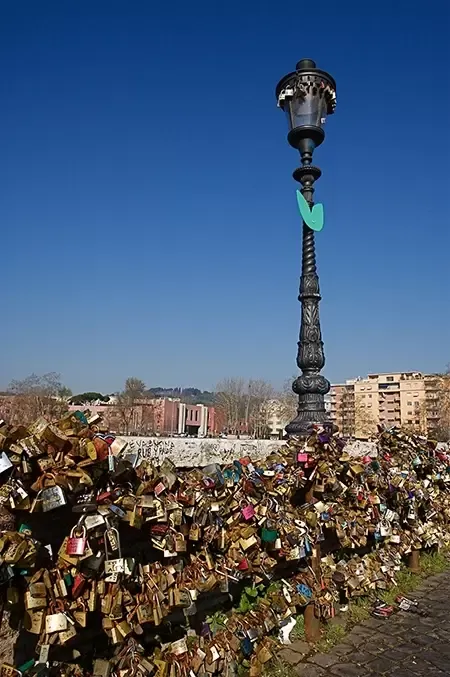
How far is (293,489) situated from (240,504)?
84 cm

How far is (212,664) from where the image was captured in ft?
10.7

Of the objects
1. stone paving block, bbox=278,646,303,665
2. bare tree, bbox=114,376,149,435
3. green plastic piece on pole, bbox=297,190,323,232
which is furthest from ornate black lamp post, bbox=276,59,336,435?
bare tree, bbox=114,376,149,435

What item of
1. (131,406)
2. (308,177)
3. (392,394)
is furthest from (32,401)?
(392,394)

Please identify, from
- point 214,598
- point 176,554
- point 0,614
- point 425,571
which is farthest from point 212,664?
point 425,571

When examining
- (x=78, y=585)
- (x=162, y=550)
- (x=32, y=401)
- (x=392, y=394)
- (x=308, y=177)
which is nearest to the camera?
(x=78, y=585)

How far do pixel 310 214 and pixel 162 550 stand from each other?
491 centimetres

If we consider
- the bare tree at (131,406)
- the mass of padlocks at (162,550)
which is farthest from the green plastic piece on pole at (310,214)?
the bare tree at (131,406)

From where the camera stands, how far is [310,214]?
6.77 meters

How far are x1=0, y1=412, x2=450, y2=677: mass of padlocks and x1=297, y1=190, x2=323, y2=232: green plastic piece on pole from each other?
10.3 ft

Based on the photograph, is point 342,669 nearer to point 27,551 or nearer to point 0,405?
point 27,551

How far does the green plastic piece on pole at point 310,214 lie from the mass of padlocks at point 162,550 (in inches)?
124

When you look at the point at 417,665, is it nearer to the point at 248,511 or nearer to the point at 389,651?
the point at 389,651

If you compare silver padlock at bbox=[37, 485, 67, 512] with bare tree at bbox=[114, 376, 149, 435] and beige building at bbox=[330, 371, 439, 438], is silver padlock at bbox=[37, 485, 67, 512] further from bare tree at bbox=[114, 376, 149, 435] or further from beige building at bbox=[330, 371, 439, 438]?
beige building at bbox=[330, 371, 439, 438]

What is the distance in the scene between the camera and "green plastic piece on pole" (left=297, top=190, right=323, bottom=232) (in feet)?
22.1
